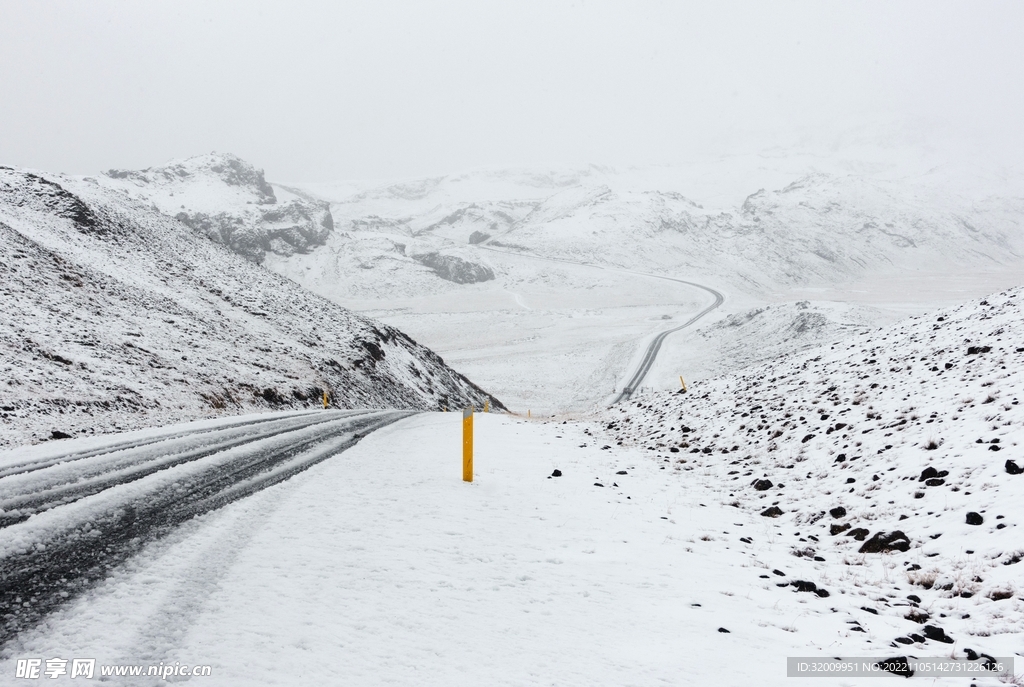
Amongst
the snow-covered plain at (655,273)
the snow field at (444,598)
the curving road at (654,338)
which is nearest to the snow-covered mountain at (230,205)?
the snow-covered plain at (655,273)

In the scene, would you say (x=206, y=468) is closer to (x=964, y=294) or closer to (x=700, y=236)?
(x=964, y=294)

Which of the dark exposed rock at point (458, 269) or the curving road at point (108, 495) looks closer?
the curving road at point (108, 495)

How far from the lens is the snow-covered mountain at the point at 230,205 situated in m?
129

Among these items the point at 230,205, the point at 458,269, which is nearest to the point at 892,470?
the point at 458,269

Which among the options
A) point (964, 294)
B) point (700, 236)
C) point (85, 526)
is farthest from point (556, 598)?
point (700, 236)

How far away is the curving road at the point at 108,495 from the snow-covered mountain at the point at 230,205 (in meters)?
128

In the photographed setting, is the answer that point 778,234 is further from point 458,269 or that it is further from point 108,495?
point 108,495

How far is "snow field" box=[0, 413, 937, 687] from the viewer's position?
303 cm

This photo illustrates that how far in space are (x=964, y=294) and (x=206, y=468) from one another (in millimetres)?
130903

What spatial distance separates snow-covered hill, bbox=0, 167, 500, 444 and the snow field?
8223mm

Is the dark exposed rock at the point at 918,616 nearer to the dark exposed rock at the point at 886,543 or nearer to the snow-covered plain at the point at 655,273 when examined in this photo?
the dark exposed rock at the point at 886,543

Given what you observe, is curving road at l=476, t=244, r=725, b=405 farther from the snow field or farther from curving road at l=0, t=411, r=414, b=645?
the snow field

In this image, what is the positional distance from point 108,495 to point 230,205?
153521 mm

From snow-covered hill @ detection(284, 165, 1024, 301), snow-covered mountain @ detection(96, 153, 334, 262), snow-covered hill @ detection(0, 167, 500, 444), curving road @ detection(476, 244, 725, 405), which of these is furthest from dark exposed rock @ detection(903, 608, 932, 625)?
snow-covered mountain @ detection(96, 153, 334, 262)
